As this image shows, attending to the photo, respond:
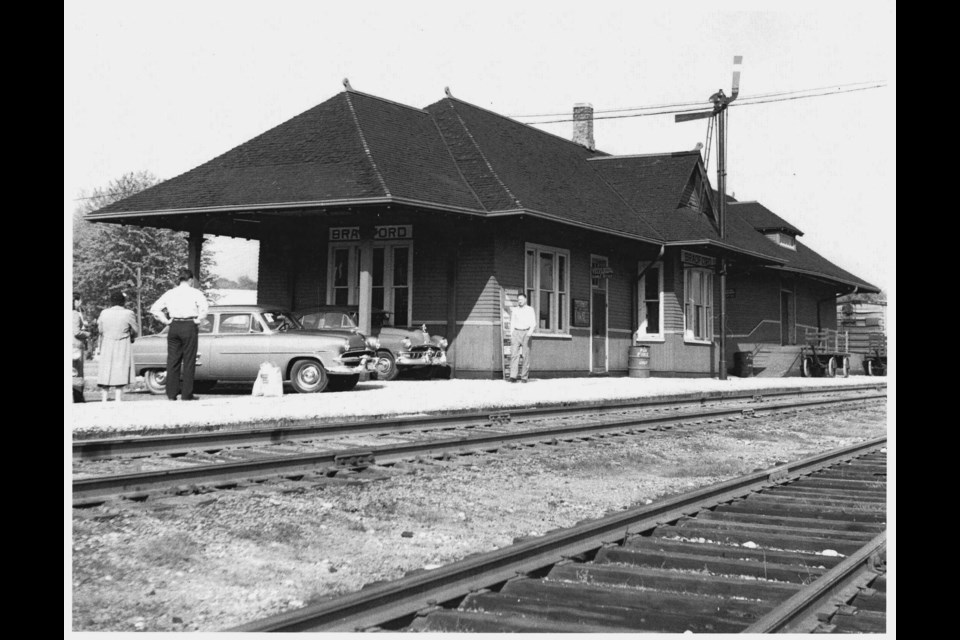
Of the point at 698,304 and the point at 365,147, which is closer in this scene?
the point at 365,147

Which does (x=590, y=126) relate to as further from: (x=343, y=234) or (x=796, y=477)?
(x=796, y=477)

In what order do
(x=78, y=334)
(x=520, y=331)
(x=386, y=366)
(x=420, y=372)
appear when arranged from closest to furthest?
(x=78, y=334) → (x=520, y=331) → (x=386, y=366) → (x=420, y=372)

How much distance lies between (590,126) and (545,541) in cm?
3317

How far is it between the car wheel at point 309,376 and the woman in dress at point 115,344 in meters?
3.54

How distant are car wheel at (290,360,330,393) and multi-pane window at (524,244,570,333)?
7828 mm

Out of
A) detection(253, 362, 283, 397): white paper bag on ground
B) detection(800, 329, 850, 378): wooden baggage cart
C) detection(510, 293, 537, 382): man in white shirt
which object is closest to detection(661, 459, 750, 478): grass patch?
detection(253, 362, 283, 397): white paper bag on ground

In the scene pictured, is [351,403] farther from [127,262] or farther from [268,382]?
[127,262]

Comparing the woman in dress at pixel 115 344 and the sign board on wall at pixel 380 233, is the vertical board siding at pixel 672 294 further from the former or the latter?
the woman in dress at pixel 115 344

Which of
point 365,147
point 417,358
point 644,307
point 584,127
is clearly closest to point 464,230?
point 365,147

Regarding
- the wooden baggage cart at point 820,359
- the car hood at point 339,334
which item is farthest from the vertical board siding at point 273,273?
the wooden baggage cart at point 820,359

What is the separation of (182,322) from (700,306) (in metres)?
19.5

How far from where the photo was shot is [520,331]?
21.6m

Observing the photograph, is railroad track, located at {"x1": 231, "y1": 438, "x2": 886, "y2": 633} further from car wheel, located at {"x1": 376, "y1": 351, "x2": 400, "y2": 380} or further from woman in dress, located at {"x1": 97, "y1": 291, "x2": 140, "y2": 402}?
car wheel, located at {"x1": 376, "y1": 351, "x2": 400, "y2": 380}

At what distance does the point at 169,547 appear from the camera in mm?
6027
